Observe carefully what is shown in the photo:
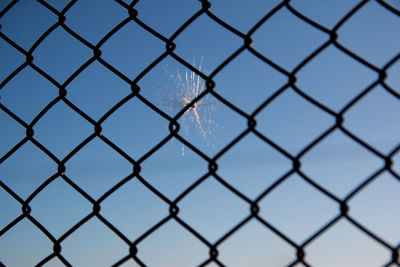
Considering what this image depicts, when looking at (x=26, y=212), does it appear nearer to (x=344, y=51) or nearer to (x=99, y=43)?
(x=99, y=43)

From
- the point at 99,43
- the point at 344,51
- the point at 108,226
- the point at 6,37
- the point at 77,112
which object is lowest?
the point at 108,226

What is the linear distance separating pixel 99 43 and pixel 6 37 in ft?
1.71

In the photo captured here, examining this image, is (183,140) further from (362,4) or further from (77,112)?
(362,4)

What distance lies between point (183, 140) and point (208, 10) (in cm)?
50

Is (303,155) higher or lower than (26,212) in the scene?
lower

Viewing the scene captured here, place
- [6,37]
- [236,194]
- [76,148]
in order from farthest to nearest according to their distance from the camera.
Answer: [6,37]
[76,148]
[236,194]

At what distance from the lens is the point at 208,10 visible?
1.58 metres

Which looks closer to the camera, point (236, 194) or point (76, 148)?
point (236, 194)

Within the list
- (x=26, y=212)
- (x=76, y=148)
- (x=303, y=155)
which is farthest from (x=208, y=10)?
(x=26, y=212)

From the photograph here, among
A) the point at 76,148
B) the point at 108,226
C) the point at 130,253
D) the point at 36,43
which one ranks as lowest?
the point at 130,253

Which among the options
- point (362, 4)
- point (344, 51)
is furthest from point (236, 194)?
point (362, 4)

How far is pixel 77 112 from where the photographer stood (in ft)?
5.89

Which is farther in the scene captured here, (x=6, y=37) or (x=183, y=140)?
(x=6, y=37)

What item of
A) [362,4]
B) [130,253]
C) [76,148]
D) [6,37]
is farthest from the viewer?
[6,37]
